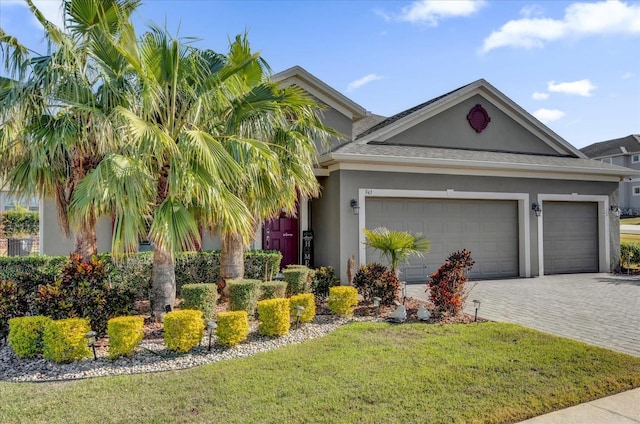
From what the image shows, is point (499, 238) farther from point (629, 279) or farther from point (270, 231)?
point (270, 231)

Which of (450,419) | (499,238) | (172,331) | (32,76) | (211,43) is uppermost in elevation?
(211,43)

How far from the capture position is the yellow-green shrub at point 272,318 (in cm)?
626

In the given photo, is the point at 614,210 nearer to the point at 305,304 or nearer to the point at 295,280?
the point at 295,280

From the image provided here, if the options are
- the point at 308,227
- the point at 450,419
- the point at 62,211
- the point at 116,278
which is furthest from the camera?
the point at 308,227

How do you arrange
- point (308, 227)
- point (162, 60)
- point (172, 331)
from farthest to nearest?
point (308, 227) < point (162, 60) < point (172, 331)

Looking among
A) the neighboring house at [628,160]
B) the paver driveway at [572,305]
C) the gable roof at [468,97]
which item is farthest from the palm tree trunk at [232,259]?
the neighboring house at [628,160]

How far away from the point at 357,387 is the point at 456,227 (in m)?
8.92

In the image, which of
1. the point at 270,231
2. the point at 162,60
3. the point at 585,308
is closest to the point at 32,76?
the point at 162,60

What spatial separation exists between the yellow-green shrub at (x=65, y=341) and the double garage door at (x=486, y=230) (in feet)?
23.8

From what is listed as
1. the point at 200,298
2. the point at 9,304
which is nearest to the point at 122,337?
the point at 200,298

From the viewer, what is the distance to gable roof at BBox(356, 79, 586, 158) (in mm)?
12312

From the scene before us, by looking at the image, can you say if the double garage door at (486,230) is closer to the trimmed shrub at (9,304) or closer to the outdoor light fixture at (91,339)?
the outdoor light fixture at (91,339)

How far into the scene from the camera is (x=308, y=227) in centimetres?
1220

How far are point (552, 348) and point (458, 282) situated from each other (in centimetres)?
208
